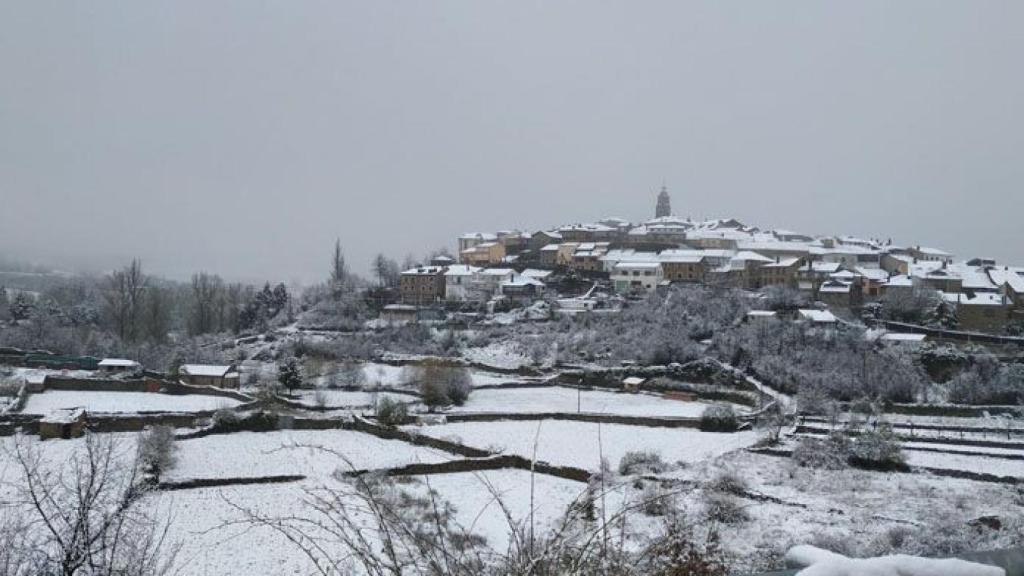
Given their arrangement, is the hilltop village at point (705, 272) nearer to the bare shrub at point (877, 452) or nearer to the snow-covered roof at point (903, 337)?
the snow-covered roof at point (903, 337)

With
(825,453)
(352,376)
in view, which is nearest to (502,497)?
(825,453)

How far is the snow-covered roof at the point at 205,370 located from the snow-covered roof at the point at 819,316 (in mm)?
24321

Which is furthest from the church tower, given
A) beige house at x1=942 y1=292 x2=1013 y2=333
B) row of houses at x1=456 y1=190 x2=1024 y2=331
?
beige house at x1=942 y1=292 x2=1013 y2=333

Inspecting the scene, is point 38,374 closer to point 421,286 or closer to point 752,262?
point 421,286

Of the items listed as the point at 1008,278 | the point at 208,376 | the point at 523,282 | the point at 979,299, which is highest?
the point at 1008,278

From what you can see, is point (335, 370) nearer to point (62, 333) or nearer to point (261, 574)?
point (62, 333)

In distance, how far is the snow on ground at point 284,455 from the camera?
16094 mm

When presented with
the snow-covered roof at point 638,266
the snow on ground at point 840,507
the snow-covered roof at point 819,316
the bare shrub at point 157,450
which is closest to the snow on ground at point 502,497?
the snow on ground at point 840,507

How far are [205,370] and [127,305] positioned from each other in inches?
711

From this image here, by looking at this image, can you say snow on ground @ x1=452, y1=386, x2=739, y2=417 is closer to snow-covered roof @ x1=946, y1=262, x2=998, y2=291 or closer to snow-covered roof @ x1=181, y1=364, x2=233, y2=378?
snow-covered roof @ x1=181, y1=364, x2=233, y2=378

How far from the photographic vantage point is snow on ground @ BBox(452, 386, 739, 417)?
24156 millimetres

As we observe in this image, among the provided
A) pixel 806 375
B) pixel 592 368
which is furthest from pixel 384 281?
pixel 806 375

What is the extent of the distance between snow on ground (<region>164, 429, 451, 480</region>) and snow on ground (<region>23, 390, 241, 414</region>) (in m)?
3.06

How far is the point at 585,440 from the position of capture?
20219 mm
